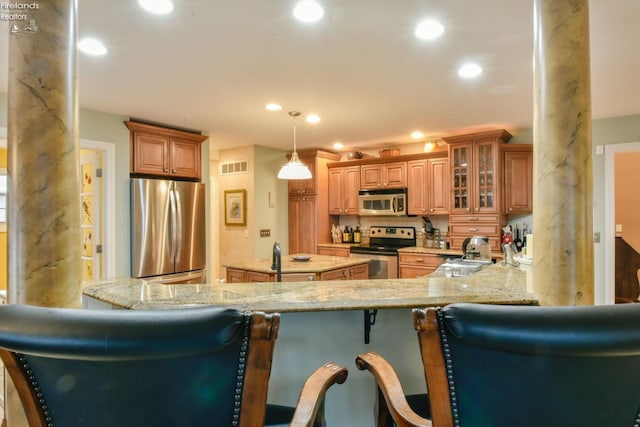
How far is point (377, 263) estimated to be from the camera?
5.32 m

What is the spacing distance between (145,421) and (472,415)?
663 mm

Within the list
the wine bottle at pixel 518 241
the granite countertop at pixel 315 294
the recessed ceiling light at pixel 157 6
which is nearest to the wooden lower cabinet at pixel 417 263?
the wine bottle at pixel 518 241

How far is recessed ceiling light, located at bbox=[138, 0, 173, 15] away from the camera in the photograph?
1884 millimetres

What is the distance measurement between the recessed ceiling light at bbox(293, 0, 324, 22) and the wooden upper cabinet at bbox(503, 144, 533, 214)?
346 centimetres

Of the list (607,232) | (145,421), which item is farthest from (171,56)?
(607,232)

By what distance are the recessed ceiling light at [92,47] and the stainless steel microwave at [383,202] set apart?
13.1 ft

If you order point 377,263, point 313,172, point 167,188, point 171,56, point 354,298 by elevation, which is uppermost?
point 171,56

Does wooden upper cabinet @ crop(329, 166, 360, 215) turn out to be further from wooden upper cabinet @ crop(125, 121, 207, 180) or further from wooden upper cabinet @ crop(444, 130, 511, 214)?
wooden upper cabinet @ crop(125, 121, 207, 180)

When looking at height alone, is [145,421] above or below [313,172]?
below

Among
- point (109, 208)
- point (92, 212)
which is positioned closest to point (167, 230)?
point (109, 208)

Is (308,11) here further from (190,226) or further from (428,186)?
(428,186)

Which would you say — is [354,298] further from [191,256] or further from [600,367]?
[191,256]

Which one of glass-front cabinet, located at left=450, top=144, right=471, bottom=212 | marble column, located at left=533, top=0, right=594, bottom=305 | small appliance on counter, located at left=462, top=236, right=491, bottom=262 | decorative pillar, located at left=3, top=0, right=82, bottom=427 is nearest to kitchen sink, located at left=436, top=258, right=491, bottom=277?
small appliance on counter, located at left=462, top=236, right=491, bottom=262

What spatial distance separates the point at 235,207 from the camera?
233 inches
